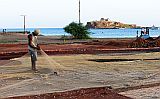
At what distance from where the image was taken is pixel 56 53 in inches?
962

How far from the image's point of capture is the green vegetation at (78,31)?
176 feet

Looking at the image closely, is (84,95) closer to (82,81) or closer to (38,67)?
(82,81)

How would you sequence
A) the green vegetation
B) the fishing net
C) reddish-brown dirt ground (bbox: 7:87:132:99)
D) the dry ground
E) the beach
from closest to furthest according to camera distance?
reddish-brown dirt ground (bbox: 7:87:132:99), the beach, the dry ground, the fishing net, the green vegetation

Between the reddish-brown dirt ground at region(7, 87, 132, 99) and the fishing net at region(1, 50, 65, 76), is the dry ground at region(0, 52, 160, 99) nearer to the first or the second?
the fishing net at region(1, 50, 65, 76)

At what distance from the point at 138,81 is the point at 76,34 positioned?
136 feet

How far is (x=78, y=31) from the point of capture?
54.1 metres

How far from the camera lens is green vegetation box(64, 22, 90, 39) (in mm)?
53525

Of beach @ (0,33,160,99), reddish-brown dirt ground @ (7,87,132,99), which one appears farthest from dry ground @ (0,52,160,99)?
reddish-brown dirt ground @ (7,87,132,99)

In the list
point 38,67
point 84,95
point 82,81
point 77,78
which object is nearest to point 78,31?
point 38,67

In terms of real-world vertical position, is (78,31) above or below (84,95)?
above

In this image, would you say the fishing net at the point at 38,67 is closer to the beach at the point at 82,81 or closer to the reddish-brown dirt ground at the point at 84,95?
the beach at the point at 82,81

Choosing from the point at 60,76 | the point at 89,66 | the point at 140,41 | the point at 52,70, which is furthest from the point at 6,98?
the point at 140,41

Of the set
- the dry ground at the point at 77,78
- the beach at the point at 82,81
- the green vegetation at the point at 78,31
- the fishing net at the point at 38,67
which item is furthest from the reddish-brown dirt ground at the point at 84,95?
the green vegetation at the point at 78,31

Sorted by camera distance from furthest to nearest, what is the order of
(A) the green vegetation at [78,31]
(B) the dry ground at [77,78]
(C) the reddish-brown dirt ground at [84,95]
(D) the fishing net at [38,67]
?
1. (A) the green vegetation at [78,31]
2. (D) the fishing net at [38,67]
3. (B) the dry ground at [77,78]
4. (C) the reddish-brown dirt ground at [84,95]
